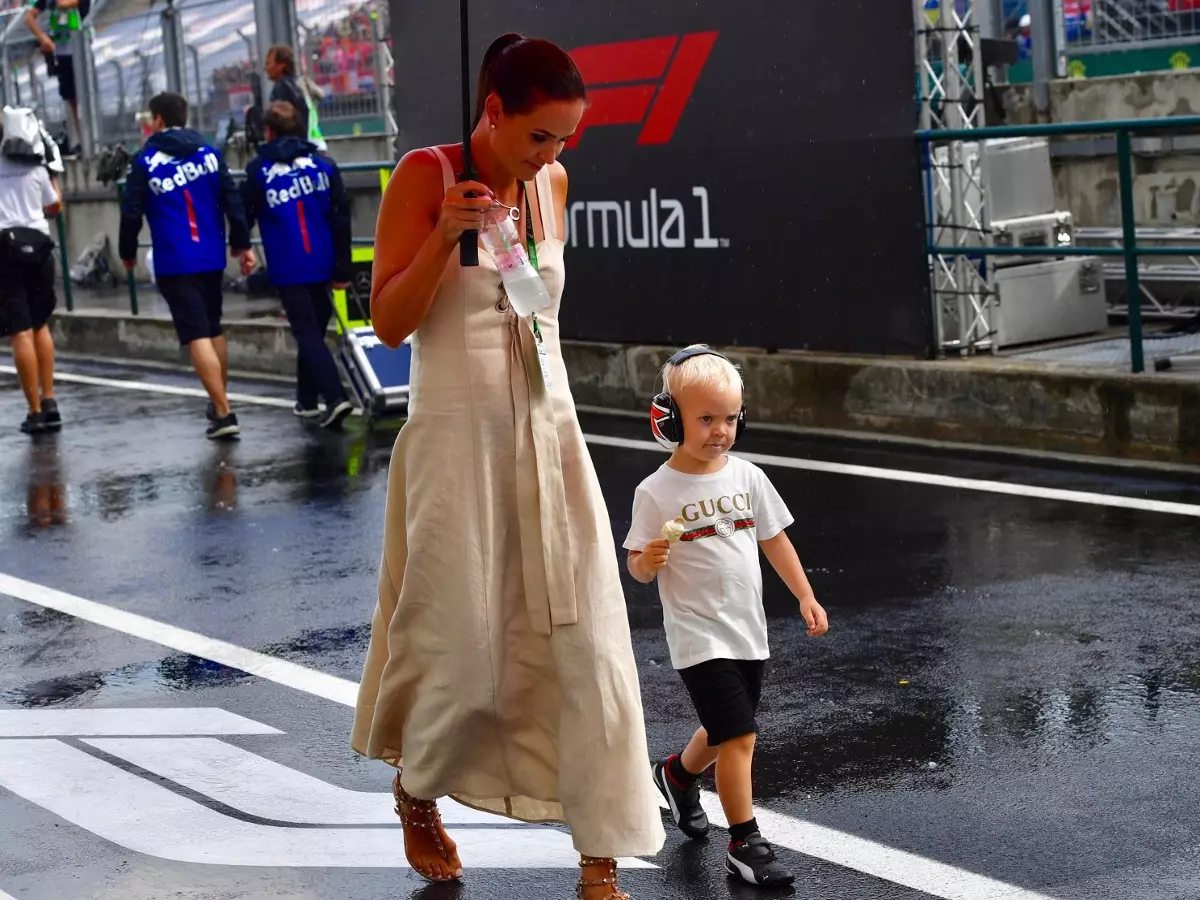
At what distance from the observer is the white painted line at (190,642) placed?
6105 millimetres

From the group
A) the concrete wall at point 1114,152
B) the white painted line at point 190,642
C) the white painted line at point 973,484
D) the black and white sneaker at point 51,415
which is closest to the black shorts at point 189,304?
the black and white sneaker at point 51,415

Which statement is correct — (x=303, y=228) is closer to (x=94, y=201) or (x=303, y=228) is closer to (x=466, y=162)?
(x=466, y=162)

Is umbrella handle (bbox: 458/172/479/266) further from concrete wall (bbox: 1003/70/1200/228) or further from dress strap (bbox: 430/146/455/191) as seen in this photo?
concrete wall (bbox: 1003/70/1200/228)

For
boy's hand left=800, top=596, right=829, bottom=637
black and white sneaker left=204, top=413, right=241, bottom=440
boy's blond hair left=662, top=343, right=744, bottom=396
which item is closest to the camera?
boy's blond hair left=662, top=343, right=744, bottom=396

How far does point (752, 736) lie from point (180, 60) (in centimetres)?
1876

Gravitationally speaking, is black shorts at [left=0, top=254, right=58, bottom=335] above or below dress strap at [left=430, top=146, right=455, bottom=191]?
below

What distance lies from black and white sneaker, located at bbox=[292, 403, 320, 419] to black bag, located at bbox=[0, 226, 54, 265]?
74.6 inches

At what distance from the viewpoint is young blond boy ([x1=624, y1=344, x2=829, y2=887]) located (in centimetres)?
438

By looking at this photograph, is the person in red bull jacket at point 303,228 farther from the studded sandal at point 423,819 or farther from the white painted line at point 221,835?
the studded sandal at point 423,819

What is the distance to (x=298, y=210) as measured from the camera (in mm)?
11875

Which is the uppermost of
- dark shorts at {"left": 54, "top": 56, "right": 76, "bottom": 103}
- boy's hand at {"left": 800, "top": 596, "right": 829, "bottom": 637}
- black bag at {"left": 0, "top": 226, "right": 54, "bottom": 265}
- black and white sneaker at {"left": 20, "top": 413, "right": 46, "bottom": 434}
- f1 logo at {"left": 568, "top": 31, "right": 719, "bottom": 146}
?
dark shorts at {"left": 54, "top": 56, "right": 76, "bottom": 103}

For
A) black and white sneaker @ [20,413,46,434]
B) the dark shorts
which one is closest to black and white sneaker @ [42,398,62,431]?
black and white sneaker @ [20,413,46,434]

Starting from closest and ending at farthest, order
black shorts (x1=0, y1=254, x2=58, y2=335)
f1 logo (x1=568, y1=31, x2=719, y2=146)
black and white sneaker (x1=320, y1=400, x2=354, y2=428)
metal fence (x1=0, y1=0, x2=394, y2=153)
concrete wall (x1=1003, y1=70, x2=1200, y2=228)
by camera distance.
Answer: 1. f1 logo (x1=568, y1=31, x2=719, y2=146)
2. black and white sneaker (x1=320, y1=400, x2=354, y2=428)
3. black shorts (x1=0, y1=254, x2=58, y2=335)
4. concrete wall (x1=1003, y1=70, x2=1200, y2=228)
5. metal fence (x1=0, y1=0, x2=394, y2=153)

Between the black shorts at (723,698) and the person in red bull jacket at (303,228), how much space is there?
295 inches
